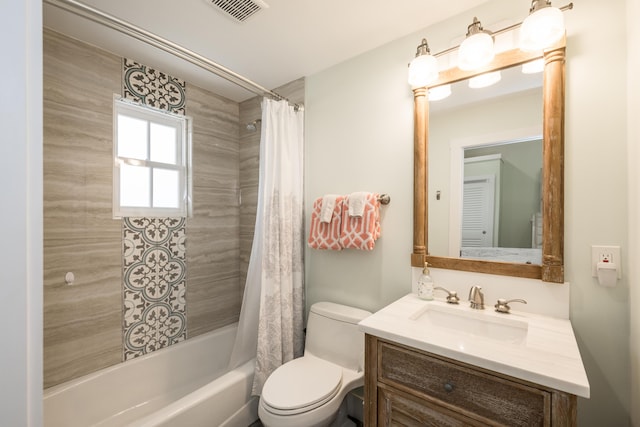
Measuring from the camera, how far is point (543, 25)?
107cm

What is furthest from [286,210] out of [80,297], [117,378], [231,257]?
[117,378]

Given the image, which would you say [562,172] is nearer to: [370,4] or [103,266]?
[370,4]

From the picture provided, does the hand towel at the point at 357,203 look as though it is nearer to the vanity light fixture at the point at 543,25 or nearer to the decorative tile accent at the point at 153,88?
the vanity light fixture at the point at 543,25

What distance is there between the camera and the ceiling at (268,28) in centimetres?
135

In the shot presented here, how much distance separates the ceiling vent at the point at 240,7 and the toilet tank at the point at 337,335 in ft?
5.58

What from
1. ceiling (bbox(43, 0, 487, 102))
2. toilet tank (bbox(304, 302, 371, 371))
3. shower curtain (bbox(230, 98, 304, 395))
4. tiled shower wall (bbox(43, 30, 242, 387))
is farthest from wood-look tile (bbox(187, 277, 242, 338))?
ceiling (bbox(43, 0, 487, 102))

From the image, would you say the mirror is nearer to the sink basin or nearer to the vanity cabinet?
the sink basin

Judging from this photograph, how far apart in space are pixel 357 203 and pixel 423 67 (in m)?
0.78

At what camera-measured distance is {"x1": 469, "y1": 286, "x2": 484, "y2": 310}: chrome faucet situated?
1.24 m

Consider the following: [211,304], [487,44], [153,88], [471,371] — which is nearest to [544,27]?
[487,44]

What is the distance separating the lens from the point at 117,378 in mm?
1713

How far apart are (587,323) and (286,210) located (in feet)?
5.12

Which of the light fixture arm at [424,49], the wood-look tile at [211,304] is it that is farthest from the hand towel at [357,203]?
the wood-look tile at [211,304]

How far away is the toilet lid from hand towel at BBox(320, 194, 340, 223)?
84 cm
